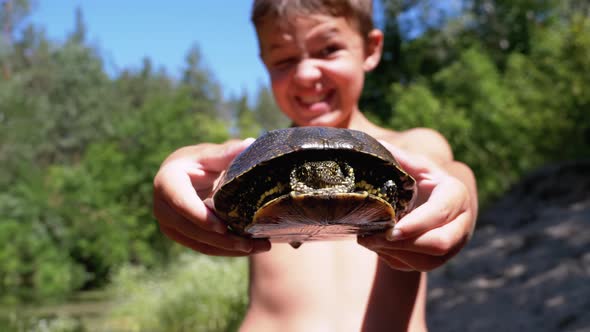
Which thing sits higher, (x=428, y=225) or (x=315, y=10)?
(x=315, y=10)

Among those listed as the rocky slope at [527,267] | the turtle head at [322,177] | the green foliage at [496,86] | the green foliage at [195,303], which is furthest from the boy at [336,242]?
the green foliage at [496,86]

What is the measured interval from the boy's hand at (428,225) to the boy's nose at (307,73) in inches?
16.8

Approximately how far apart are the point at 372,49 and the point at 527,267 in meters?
3.66

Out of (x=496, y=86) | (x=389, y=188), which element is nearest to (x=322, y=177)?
(x=389, y=188)

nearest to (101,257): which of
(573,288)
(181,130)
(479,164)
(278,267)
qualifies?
(181,130)

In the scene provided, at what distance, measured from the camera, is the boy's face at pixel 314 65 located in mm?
1393

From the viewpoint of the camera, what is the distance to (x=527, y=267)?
4.63 metres

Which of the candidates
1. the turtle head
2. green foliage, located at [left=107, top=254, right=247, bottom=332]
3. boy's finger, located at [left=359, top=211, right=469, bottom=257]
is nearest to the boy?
boy's finger, located at [left=359, top=211, right=469, bottom=257]

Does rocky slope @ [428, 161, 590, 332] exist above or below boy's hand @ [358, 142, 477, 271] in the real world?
below

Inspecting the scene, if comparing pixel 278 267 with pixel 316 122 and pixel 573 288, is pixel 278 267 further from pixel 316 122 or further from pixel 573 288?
pixel 573 288

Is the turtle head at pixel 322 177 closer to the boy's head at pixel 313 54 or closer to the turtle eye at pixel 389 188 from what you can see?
the turtle eye at pixel 389 188

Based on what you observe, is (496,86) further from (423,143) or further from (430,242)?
(430,242)

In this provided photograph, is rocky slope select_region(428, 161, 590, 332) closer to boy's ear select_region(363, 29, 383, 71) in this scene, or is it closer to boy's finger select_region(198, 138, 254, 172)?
boy's ear select_region(363, 29, 383, 71)

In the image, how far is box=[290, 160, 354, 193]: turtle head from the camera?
0.91 metres
